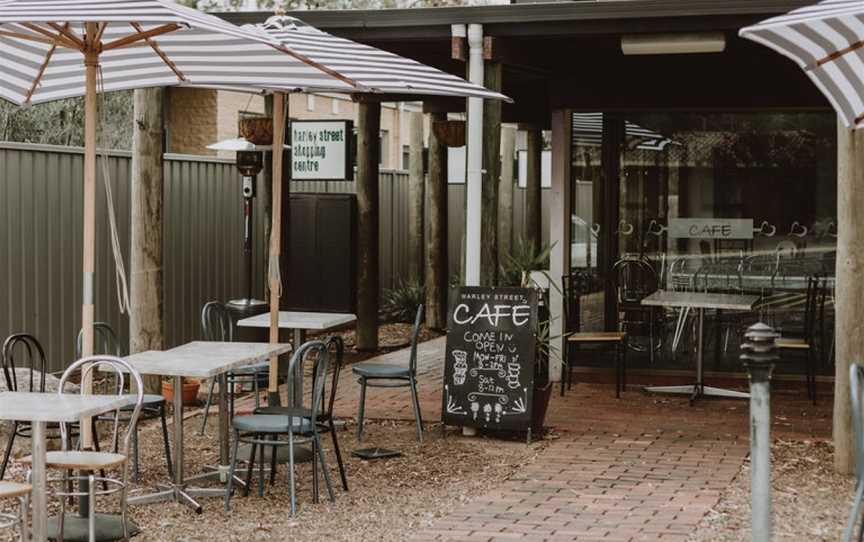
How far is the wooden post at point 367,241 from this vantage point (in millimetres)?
14281

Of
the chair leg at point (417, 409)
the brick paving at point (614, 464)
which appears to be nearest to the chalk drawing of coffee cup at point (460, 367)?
the chair leg at point (417, 409)

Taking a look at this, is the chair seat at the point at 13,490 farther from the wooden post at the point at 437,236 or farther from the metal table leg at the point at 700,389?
the wooden post at the point at 437,236

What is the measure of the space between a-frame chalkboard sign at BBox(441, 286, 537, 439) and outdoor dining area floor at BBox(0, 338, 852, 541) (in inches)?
8.1

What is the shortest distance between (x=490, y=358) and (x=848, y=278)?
249 cm

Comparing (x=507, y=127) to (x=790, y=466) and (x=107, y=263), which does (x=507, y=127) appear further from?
(x=790, y=466)

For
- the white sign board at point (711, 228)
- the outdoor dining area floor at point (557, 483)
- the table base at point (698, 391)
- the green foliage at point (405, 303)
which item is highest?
the white sign board at point (711, 228)

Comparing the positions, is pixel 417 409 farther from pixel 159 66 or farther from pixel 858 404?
pixel 858 404

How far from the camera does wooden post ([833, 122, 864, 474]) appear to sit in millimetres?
7941

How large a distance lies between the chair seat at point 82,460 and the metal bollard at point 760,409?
2822 millimetres

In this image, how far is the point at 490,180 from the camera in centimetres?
948

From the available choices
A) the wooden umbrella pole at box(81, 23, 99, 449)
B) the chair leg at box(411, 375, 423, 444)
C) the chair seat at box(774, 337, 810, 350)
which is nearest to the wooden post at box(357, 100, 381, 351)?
the chair seat at box(774, 337, 810, 350)

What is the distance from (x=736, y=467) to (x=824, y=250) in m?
4.03

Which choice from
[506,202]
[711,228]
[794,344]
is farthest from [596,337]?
[506,202]

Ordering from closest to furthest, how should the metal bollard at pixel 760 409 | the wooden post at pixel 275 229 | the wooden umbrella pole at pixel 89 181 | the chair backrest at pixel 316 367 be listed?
the metal bollard at pixel 760 409 → the wooden umbrella pole at pixel 89 181 → the chair backrest at pixel 316 367 → the wooden post at pixel 275 229
